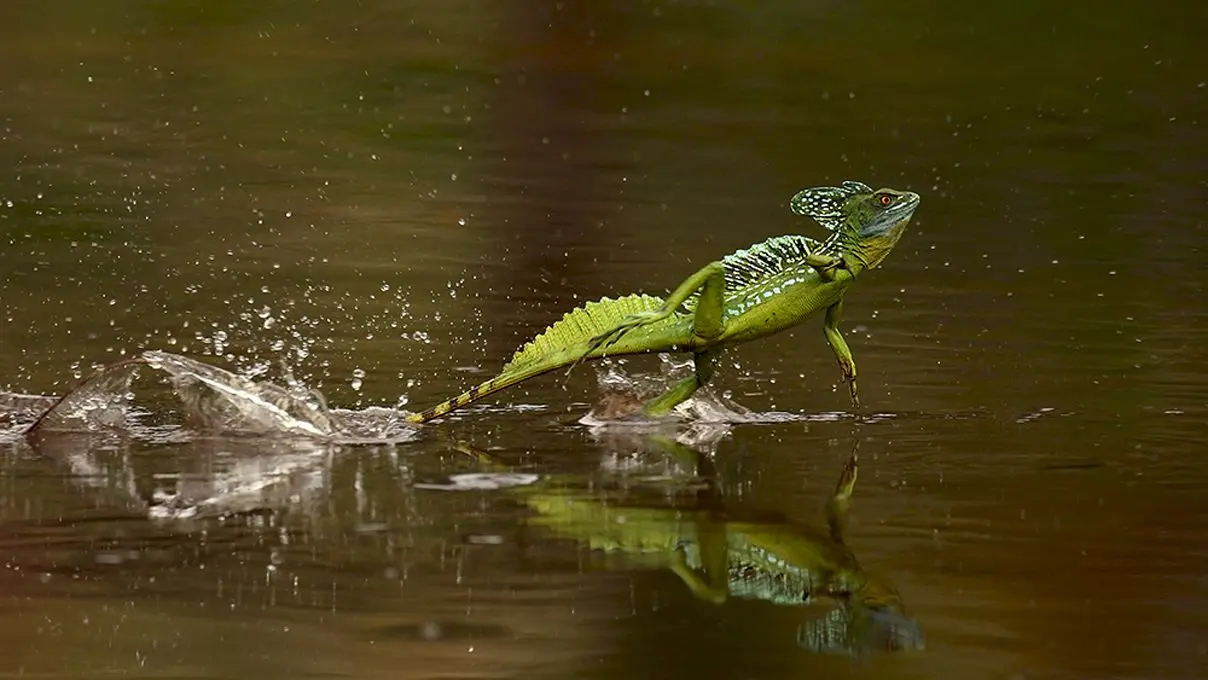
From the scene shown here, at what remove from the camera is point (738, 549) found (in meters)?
6.40

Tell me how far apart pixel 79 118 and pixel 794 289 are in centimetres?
1029

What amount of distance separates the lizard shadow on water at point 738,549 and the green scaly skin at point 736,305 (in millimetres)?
549

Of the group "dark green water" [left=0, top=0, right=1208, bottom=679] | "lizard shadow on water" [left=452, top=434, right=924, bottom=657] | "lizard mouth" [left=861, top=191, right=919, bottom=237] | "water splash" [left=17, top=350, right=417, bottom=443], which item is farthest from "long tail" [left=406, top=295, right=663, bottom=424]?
"lizard mouth" [left=861, top=191, right=919, bottom=237]

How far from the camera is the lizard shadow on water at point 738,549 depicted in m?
5.71

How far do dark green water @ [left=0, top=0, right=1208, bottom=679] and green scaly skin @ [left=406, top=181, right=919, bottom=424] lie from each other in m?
0.28

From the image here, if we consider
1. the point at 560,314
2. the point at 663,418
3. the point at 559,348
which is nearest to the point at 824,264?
the point at 663,418

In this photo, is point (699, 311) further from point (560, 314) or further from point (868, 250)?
point (560, 314)

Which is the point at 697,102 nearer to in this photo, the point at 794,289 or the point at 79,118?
the point at 79,118

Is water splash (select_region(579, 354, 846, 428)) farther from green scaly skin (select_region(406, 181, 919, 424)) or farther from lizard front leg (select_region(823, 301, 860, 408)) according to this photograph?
lizard front leg (select_region(823, 301, 860, 408))

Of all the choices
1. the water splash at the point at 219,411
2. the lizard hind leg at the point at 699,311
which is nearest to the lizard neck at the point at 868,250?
the lizard hind leg at the point at 699,311

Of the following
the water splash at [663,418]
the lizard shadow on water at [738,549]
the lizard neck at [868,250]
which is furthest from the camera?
the water splash at [663,418]

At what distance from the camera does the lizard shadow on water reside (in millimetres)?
5707

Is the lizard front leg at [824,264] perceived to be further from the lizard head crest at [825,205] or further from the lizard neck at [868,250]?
the lizard head crest at [825,205]

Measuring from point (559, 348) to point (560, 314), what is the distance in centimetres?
256
